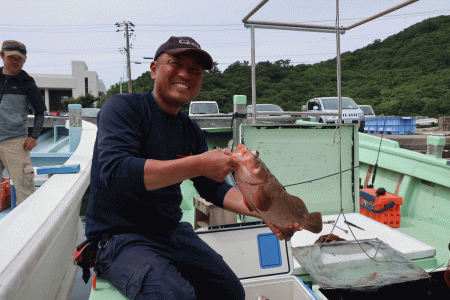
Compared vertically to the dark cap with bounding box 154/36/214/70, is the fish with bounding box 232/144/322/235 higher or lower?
lower

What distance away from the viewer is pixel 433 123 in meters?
28.4

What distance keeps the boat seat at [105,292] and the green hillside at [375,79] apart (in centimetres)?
4403

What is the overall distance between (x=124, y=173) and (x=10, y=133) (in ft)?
12.4

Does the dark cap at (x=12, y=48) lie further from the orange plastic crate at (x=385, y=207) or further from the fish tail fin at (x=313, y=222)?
the orange plastic crate at (x=385, y=207)

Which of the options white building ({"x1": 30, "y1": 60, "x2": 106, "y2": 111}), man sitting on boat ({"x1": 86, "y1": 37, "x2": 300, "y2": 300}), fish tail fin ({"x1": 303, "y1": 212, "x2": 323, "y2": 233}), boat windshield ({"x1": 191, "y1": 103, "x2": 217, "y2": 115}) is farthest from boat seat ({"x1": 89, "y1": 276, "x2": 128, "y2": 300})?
white building ({"x1": 30, "y1": 60, "x2": 106, "y2": 111})

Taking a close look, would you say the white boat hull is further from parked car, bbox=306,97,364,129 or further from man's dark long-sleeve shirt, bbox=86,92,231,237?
parked car, bbox=306,97,364,129

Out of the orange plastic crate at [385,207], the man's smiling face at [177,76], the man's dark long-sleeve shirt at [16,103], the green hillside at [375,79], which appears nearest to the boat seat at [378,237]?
the orange plastic crate at [385,207]

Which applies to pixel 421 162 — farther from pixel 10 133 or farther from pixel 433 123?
pixel 433 123

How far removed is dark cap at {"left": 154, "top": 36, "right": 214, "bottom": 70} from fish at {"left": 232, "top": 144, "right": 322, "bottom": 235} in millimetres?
→ 747

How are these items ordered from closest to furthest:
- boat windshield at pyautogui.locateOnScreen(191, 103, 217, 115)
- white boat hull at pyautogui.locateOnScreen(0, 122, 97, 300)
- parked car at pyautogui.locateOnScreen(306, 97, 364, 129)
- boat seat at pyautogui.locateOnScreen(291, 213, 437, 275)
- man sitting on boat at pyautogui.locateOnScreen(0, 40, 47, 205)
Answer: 1. white boat hull at pyautogui.locateOnScreen(0, 122, 97, 300)
2. boat seat at pyautogui.locateOnScreen(291, 213, 437, 275)
3. man sitting on boat at pyautogui.locateOnScreen(0, 40, 47, 205)
4. parked car at pyautogui.locateOnScreen(306, 97, 364, 129)
5. boat windshield at pyautogui.locateOnScreen(191, 103, 217, 115)

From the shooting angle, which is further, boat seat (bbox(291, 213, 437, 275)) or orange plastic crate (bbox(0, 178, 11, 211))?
orange plastic crate (bbox(0, 178, 11, 211))

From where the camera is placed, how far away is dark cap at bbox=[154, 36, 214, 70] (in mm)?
1911

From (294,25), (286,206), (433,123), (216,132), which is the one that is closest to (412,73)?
(433,123)

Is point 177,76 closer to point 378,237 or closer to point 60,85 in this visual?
point 378,237
